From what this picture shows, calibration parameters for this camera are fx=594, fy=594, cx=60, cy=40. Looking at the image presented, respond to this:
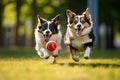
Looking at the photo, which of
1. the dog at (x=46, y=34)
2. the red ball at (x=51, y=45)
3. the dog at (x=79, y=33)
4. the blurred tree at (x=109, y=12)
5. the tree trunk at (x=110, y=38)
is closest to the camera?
the red ball at (x=51, y=45)

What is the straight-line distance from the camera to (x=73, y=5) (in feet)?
128

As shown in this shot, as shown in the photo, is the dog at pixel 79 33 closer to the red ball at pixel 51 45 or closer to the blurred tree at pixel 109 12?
the red ball at pixel 51 45

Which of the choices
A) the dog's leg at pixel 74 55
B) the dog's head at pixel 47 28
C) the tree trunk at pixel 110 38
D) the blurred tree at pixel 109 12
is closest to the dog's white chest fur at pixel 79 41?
the dog's leg at pixel 74 55

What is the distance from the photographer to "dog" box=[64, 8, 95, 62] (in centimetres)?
1529

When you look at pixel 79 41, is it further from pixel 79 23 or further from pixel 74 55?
pixel 79 23

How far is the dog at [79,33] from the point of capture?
15289mm

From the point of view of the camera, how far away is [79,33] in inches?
603

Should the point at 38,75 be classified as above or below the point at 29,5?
below

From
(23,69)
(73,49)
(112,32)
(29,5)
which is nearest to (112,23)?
(112,32)

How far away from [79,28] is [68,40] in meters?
0.56

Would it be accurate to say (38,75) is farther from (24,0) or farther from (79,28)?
(24,0)

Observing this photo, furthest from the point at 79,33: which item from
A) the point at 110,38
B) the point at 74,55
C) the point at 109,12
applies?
the point at 110,38

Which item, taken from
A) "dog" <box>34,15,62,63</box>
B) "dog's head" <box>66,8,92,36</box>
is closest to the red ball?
"dog" <box>34,15,62,63</box>

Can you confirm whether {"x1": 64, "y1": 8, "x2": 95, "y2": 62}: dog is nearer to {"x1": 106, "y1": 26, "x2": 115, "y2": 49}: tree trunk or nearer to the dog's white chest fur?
the dog's white chest fur
